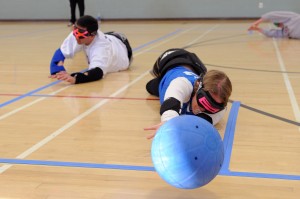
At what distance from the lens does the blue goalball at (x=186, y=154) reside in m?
1.67

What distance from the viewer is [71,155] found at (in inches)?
88.7

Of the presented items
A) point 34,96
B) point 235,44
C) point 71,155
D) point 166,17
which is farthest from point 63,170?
point 166,17

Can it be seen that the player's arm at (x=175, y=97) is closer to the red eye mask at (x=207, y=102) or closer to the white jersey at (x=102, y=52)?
the red eye mask at (x=207, y=102)

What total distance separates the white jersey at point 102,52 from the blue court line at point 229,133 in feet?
5.25

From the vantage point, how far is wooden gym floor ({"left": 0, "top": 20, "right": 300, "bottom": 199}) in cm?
189

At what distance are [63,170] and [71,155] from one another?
0.19m

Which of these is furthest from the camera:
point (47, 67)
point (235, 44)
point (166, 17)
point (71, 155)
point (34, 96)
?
point (166, 17)

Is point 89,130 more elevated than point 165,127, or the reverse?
point 165,127

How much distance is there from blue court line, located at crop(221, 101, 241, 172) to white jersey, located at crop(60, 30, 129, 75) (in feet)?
5.25

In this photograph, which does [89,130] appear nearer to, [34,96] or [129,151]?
[129,151]

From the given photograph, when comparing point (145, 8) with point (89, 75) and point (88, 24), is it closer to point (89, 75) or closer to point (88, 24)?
point (88, 24)

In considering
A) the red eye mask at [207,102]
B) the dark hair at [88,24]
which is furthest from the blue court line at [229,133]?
the dark hair at [88,24]

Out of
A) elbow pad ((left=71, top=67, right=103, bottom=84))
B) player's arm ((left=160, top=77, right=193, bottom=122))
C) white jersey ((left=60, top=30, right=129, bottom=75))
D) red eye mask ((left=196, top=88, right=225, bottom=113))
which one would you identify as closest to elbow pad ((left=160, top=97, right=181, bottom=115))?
player's arm ((left=160, top=77, right=193, bottom=122))

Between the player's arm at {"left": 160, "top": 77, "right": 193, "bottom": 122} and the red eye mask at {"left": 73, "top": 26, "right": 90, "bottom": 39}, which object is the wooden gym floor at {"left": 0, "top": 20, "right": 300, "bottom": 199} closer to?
the player's arm at {"left": 160, "top": 77, "right": 193, "bottom": 122}
